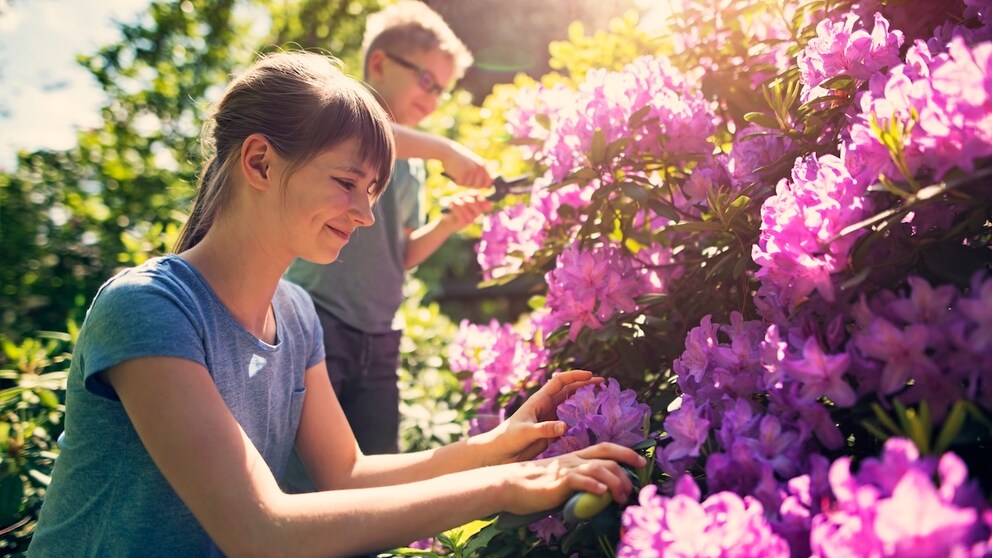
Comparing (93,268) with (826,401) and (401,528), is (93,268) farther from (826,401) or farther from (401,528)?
(826,401)

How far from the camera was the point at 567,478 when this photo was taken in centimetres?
117

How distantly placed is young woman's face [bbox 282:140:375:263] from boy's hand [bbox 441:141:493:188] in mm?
877

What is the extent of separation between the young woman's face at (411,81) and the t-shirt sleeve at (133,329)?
71.8 inches

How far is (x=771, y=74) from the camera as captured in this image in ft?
6.29

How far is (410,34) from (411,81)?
0.20m

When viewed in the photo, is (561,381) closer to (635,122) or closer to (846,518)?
(635,122)

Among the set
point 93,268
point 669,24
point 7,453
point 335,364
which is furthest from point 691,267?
point 93,268

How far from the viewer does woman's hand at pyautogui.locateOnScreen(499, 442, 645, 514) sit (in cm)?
115

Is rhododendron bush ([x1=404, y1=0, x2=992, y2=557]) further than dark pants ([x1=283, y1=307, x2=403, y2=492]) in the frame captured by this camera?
No

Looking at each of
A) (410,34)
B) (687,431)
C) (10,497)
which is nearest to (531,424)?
(687,431)

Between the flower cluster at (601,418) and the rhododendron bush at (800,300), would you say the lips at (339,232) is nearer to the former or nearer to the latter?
the rhododendron bush at (800,300)

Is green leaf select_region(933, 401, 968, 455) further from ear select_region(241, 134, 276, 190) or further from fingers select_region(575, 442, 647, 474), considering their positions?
ear select_region(241, 134, 276, 190)

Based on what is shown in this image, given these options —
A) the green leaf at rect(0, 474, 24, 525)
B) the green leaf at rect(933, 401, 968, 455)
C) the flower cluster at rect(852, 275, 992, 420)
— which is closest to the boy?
the green leaf at rect(0, 474, 24, 525)

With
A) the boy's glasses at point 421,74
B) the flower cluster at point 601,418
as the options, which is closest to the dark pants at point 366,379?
the boy's glasses at point 421,74
